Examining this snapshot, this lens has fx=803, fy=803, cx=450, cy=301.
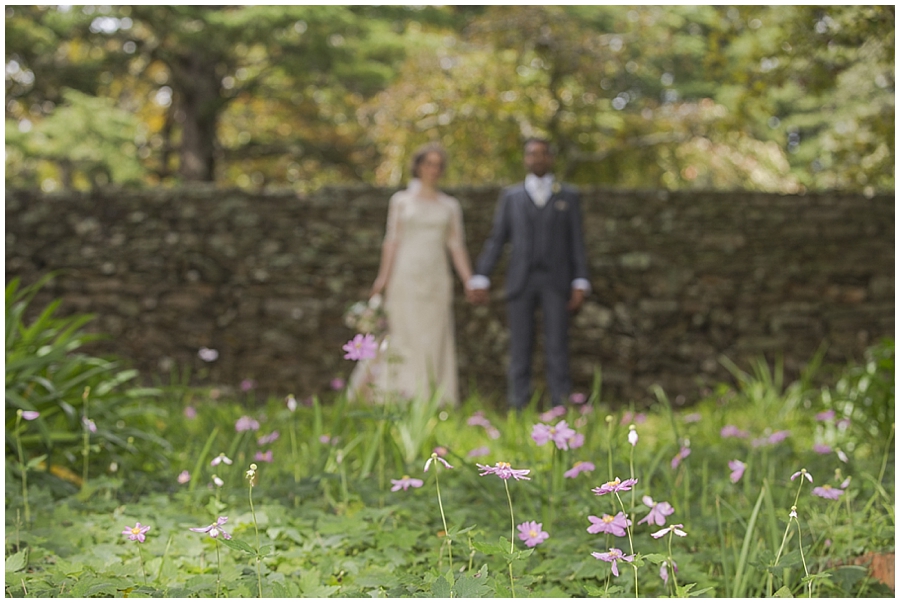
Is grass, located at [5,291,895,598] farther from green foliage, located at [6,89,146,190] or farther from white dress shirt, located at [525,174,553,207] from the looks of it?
green foliage, located at [6,89,146,190]

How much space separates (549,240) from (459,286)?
136 centimetres

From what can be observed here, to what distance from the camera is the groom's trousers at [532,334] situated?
4.61 m

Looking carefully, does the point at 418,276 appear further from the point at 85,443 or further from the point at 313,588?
the point at 313,588

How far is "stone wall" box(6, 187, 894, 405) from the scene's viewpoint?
18.8 ft

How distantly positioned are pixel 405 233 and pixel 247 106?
10.4 m

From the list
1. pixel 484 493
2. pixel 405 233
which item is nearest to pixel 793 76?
pixel 405 233

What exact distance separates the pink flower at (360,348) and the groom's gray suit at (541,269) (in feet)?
7.78

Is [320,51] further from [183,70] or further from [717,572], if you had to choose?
[717,572]

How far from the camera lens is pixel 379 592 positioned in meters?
1.71

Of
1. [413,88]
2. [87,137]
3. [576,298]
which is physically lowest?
[576,298]

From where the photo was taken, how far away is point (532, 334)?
467cm

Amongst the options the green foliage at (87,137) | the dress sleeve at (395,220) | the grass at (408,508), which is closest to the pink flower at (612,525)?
the grass at (408,508)

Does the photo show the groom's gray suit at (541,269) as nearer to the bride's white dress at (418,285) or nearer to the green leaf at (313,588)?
the bride's white dress at (418,285)

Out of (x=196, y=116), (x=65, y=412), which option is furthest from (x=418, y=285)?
(x=196, y=116)
